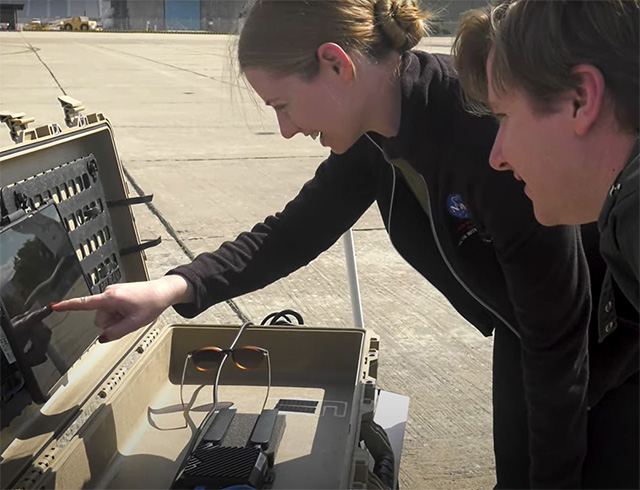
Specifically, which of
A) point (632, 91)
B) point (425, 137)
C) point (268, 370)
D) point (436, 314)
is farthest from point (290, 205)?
point (436, 314)

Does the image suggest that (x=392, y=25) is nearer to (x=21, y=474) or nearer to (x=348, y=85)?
(x=348, y=85)

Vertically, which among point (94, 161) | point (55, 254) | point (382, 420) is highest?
point (94, 161)

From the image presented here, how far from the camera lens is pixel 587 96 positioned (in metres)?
0.78

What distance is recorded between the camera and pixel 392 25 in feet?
4.16

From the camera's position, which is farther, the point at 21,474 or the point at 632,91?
the point at 21,474

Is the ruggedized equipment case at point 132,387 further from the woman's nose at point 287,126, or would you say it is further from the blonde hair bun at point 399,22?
the blonde hair bun at point 399,22

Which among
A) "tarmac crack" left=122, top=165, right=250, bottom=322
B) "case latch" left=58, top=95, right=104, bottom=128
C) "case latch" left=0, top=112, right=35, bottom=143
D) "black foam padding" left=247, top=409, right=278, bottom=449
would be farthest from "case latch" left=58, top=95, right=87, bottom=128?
"tarmac crack" left=122, top=165, right=250, bottom=322

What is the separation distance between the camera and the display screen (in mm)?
1194

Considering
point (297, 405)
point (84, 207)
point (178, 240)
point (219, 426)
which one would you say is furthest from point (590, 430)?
point (178, 240)

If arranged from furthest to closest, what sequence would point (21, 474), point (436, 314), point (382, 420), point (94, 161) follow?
point (436, 314)
point (382, 420)
point (94, 161)
point (21, 474)

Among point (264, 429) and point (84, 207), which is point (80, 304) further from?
point (264, 429)

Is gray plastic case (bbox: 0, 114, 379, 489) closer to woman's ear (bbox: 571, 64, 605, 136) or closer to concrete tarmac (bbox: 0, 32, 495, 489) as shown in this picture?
concrete tarmac (bbox: 0, 32, 495, 489)

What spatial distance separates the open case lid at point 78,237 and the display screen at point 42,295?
0.15 ft

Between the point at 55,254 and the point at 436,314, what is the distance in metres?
1.76
